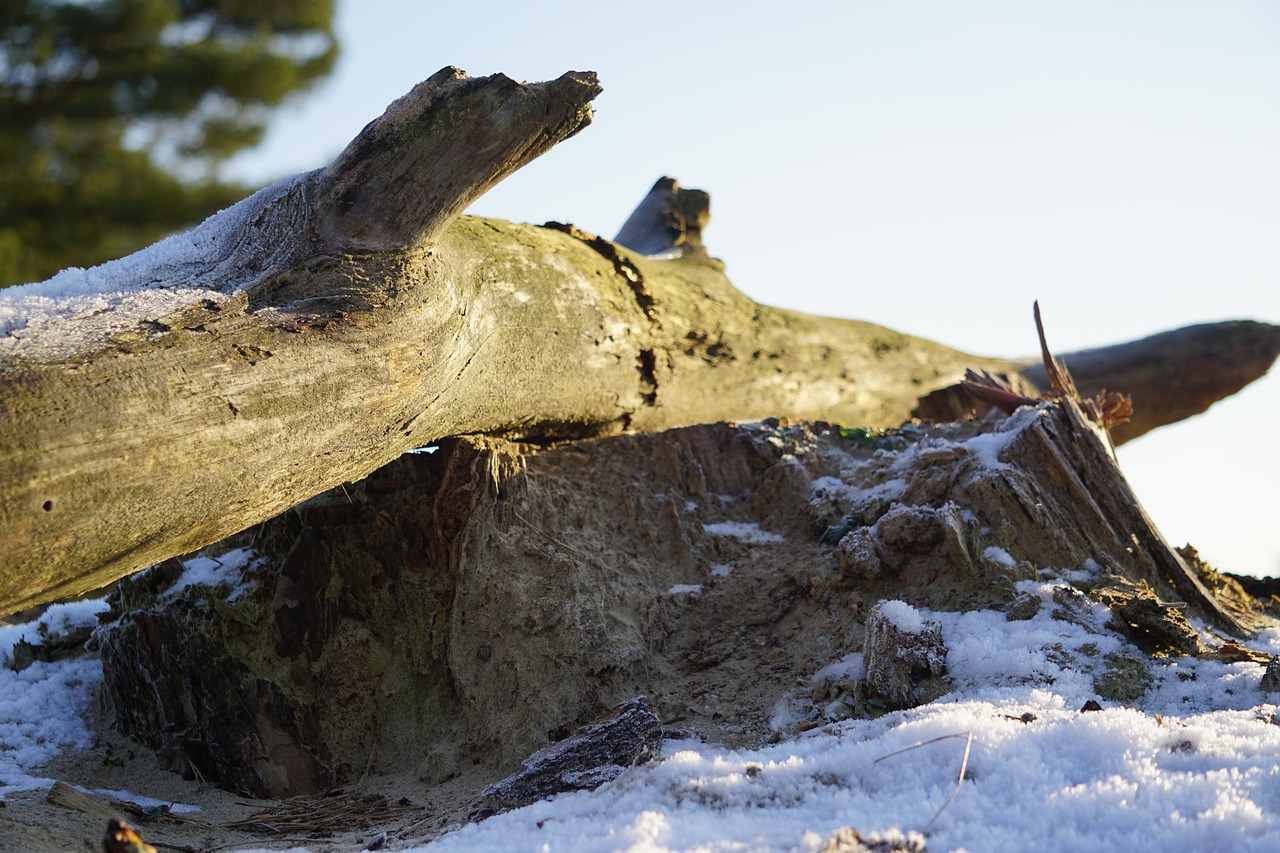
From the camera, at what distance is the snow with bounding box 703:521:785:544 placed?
4312 mm

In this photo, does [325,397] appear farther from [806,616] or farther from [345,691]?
[806,616]

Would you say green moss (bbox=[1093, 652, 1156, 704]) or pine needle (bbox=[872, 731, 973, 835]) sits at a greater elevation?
pine needle (bbox=[872, 731, 973, 835])

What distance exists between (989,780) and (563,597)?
1906 mm

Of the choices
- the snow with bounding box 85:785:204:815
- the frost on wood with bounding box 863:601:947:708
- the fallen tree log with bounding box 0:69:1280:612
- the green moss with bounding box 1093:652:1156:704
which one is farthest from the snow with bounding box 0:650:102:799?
the green moss with bounding box 1093:652:1156:704

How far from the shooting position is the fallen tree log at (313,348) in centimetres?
255

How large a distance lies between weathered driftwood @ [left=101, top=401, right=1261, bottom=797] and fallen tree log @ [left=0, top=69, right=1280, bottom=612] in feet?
1.69

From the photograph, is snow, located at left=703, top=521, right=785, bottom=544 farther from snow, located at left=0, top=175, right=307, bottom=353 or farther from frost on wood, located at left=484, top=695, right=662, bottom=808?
snow, located at left=0, top=175, right=307, bottom=353

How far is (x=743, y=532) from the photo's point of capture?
4.36 m

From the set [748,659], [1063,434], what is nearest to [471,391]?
[748,659]

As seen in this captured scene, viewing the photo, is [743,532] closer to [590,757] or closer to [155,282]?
[590,757]

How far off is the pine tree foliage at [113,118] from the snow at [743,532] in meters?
9.88

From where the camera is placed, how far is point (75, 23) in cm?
1198

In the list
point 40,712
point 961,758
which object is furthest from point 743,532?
point 40,712

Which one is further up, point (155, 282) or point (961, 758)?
point (155, 282)
